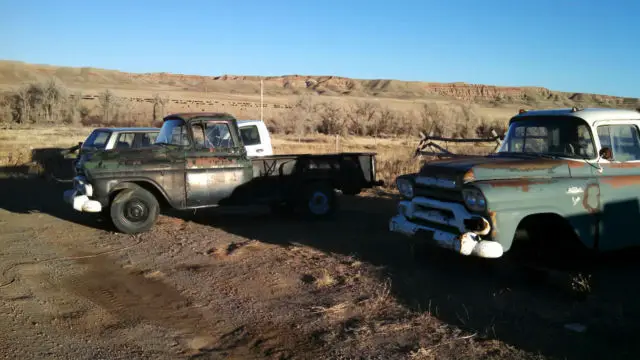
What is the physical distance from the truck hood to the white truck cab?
7.83m

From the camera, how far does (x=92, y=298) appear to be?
20.1 feet

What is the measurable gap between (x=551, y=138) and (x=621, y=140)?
0.82m

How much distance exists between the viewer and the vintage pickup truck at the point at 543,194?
5.90 metres

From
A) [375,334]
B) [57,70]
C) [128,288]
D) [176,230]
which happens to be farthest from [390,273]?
[57,70]

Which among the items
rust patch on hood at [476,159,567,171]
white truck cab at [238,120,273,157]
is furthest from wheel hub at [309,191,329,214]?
rust patch on hood at [476,159,567,171]

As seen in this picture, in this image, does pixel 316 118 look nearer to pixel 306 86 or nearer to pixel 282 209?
pixel 282 209

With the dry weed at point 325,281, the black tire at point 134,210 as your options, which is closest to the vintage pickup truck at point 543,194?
the dry weed at point 325,281

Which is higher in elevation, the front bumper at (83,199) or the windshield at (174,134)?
the windshield at (174,134)

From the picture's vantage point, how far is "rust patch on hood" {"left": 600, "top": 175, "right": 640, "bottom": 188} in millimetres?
6480

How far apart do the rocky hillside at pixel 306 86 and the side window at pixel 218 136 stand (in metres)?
97.5

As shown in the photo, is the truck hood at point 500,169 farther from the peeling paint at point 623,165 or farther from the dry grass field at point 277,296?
the dry grass field at point 277,296

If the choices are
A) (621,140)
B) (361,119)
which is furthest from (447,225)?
(361,119)

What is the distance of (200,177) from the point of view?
9.66m

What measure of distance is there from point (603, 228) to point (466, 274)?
1638 mm
